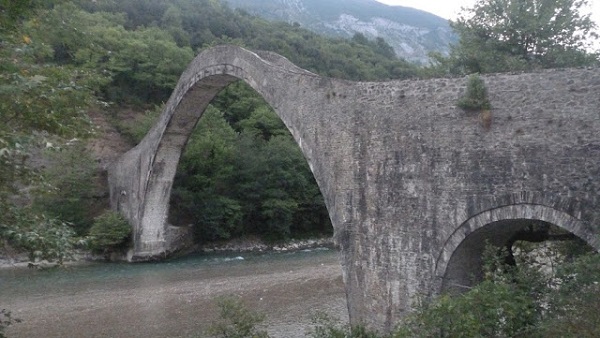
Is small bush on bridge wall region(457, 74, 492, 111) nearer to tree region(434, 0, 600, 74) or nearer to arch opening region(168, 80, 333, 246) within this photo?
tree region(434, 0, 600, 74)

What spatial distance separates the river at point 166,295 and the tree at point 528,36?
7163mm

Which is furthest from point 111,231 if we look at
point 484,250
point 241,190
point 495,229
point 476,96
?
point 476,96

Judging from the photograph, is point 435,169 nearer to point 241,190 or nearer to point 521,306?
point 521,306

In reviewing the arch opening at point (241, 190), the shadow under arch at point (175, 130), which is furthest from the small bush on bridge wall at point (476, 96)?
the arch opening at point (241, 190)

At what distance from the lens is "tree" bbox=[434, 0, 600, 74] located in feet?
47.0

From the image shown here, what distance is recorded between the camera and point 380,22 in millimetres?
177625

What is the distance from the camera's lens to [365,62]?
184 ft

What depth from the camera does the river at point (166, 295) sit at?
12.4 metres

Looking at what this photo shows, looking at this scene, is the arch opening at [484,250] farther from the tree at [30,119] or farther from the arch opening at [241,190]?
the arch opening at [241,190]

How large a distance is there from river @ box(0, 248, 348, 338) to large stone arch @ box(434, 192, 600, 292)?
3689 mm

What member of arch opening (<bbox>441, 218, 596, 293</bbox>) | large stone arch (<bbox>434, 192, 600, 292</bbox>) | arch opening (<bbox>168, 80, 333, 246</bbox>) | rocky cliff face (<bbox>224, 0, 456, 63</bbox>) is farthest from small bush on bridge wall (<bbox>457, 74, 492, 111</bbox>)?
rocky cliff face (<bbox>224, 0, 456, 63</bbox>)

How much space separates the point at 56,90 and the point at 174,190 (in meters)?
24.1

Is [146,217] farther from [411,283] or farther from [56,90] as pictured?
[56,90]

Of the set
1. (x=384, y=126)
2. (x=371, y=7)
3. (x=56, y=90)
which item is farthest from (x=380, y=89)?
(x=371, y=7)
